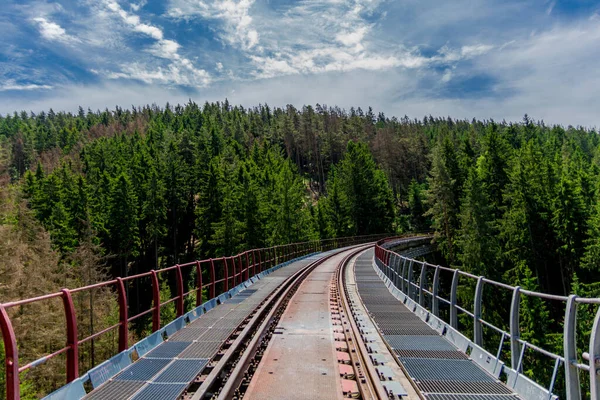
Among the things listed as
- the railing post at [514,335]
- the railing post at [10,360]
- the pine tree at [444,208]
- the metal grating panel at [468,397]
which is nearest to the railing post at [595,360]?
the metal grating panel at [468,397]

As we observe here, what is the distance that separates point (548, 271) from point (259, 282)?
4110 centimetres

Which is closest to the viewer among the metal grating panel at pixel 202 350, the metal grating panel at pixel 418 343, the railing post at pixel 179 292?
the metal grating panel at pixel 202 350

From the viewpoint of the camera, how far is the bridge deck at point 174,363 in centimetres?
566

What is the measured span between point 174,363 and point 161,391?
1.36 meters

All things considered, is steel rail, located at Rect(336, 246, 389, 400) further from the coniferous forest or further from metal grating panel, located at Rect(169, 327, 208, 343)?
the coniferous forest

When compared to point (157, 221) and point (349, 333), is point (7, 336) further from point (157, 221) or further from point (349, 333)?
point (157, 221)

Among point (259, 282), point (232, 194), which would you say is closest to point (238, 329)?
point (259, 282)

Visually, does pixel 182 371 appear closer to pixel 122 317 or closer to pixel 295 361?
pixel 122 317

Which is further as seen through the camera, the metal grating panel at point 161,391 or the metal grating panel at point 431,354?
the metal grating panel at point 431,354

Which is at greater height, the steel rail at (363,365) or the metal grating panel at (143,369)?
the metal grating panel at (143,369)

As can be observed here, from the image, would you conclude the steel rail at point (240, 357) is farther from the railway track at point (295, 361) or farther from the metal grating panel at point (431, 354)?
the metal grating panel at point (431, 354)

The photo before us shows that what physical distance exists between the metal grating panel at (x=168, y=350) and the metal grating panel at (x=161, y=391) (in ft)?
5.13

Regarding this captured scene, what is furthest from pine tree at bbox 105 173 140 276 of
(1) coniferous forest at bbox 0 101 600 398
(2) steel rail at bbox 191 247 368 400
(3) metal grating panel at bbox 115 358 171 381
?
(3) metal grating panel at bbox 115 358 171 381

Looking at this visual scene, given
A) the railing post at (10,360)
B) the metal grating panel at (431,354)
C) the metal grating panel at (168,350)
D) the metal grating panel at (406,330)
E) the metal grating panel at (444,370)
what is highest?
the railing post at (10,360)
